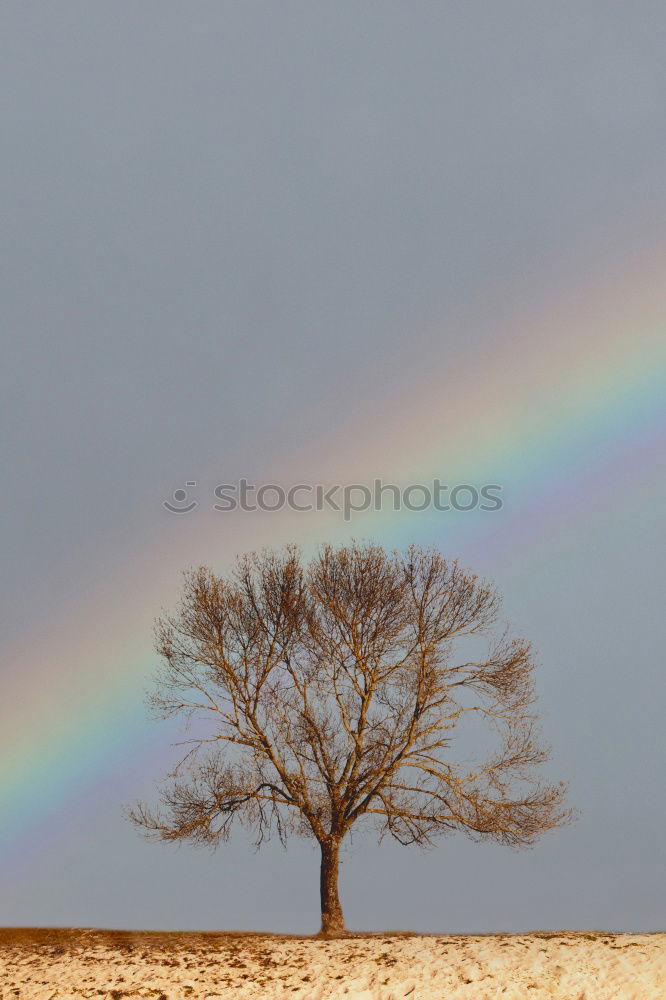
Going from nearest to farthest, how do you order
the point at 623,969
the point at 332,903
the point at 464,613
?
the point at 623,969
the point at 332,903
the point at 464,613

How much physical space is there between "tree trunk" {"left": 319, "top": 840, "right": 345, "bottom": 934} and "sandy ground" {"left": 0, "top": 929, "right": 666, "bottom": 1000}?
8.04ft

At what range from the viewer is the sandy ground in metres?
18.0

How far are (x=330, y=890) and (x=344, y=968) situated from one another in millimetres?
5486

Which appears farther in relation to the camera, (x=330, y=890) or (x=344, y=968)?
(x=330, y=890)

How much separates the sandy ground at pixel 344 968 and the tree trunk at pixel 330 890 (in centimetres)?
245

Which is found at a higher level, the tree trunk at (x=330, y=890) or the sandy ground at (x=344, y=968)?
the tree trunk at (x=330, y=890)

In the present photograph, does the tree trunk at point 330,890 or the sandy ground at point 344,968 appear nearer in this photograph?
the sandy ground at point 344,968

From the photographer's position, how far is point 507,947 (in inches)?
787

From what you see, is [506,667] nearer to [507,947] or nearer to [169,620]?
[507,947]

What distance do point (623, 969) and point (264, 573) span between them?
1281 centimetres

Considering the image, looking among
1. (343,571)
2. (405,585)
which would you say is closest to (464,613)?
(405,585)

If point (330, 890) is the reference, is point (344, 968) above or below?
below

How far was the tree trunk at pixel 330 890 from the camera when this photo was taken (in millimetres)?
24172

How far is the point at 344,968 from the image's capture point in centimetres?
1905
